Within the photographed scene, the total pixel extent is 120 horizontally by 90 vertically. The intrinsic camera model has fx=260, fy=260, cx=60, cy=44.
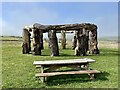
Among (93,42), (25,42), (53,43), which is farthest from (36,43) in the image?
(93,42)

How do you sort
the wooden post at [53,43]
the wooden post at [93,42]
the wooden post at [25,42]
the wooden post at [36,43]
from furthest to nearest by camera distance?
the wooden post at [25,42]
the wooden post at [93,42]
the wooden post at [36,43]
the wooden post at [53,43]

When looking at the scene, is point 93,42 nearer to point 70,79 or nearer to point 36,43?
point 36,43

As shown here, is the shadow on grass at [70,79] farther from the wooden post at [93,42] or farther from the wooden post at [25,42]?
the wooden post at [25,42]

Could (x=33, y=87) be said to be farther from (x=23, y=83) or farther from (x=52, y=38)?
(x=52, y=38)

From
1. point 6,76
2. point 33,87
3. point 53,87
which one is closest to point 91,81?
point 53,87

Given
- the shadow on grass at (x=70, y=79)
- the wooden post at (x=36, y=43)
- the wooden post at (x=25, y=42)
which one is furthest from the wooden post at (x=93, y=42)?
the shadow on grass at (x=70, y=79)

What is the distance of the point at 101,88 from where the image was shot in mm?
9195

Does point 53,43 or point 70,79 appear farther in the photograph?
point 53,43

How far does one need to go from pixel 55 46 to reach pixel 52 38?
0.65 m

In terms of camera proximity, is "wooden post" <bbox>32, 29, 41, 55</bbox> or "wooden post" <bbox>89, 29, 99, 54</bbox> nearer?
"wooden post" <bbox>32, 29, 41, 55</bbox>

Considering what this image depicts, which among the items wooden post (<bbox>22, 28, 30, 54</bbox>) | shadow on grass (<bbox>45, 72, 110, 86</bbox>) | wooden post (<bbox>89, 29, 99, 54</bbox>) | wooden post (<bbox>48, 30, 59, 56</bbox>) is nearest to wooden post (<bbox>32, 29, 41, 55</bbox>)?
wooden post (<bbox>48, 30, 59, 56</bbox>)

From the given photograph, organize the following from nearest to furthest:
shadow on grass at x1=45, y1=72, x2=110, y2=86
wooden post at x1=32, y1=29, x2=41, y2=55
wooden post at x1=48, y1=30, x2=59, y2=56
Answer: shadow on grass at x1=45, y1=72, x2=110, y2=86 → wooden post at x1=48, y1=30, x2=59, y2=56 → wooden post at x1=32, y1=29, x2=41, y2=55

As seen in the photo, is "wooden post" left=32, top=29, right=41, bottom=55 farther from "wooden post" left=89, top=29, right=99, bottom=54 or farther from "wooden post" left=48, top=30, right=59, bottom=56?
"wooden post" left=89, top=29, right=99, bottom=54

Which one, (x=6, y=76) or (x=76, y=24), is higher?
(x=76, y=24)
